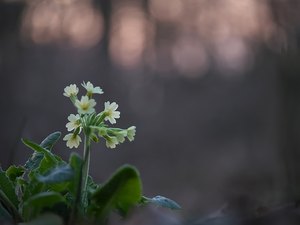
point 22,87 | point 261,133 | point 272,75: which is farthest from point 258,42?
point 22,87

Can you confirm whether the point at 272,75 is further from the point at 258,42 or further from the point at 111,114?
the point at 111,114

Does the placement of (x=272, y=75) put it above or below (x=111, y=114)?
above

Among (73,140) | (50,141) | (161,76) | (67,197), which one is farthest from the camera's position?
(161,76)

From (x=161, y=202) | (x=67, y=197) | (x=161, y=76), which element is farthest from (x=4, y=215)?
(x=161, y=76)

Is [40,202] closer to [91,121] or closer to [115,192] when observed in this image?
[115,192]

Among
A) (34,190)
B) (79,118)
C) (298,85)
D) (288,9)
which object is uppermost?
(288,9)

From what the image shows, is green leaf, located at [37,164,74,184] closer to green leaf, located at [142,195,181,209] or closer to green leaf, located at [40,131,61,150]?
green leaf, located at [142,195,181,209]

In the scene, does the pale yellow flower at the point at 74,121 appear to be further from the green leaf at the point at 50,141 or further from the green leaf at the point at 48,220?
the green leaf at the point at 48,220
